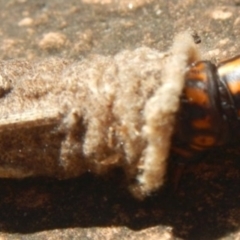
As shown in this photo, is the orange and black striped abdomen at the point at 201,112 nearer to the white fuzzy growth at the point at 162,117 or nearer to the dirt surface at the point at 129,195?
the white fuzzy growth at the point at 162,117

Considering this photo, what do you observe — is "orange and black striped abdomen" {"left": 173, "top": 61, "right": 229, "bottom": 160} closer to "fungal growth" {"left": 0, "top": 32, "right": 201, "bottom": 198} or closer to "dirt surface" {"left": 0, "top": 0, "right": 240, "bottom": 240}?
"fungal growth" {"left": 0, "top": 32, "right": 201, "bottom": 198}

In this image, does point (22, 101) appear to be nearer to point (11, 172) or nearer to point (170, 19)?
point (11, 172)

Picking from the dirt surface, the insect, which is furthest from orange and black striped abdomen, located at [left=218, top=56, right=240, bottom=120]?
the dirt surface

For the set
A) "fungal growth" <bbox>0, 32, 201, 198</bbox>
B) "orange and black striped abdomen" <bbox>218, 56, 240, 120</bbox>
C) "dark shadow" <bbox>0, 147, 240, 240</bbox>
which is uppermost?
"orange and black striped abdomen" <bbox>218, 56, 240, 120</bbox>

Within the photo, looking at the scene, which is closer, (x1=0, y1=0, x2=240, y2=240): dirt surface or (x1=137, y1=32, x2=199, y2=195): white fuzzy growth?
(x1=137, y1=32, x2=199, y2=195): white fuzzy growth

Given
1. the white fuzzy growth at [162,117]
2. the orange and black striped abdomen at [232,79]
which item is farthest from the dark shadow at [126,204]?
the orange and black striped abdomen at [232,79]

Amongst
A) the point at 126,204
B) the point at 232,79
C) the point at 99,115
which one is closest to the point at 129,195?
the point at 126,204

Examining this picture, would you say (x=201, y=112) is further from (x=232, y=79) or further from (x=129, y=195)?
(x=129, y=195)
